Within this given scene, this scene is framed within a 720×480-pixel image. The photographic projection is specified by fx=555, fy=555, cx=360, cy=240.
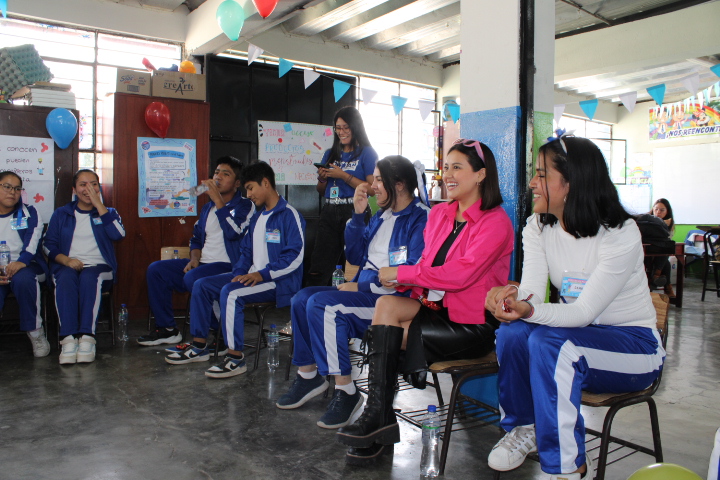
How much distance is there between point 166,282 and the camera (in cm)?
411

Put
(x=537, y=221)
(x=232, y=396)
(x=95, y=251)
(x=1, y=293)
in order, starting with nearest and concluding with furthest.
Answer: (x=537, y=221) → (x=232, y=396) → (x=1, y=293) → (x=95, y=251)

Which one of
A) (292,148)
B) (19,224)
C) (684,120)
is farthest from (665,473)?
(684,120)

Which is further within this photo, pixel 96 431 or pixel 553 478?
pixel 96 431

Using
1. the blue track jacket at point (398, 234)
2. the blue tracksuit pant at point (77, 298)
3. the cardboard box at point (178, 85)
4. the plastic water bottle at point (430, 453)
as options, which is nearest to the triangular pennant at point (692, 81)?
the blue track jacket at point (398, 234)

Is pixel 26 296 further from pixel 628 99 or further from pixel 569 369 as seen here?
pixel 628 99

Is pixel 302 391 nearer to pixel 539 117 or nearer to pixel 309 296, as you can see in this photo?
pixel 309 296

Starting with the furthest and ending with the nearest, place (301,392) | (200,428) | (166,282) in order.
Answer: (166,282), (301,392), (200,428)

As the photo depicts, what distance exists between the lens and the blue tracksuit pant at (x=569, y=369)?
166 cm

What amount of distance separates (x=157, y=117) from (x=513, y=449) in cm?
422

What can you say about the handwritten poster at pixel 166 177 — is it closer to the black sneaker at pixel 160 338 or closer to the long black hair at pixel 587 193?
the black sneaker at pixel 160 338

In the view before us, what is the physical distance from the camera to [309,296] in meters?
2.83

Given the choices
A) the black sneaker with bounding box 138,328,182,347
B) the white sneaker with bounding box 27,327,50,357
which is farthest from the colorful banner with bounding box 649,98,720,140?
the white sneaker with bounding box 27,327,50,357

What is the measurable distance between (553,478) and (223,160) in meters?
3.23

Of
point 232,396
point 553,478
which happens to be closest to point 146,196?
point 232,396
